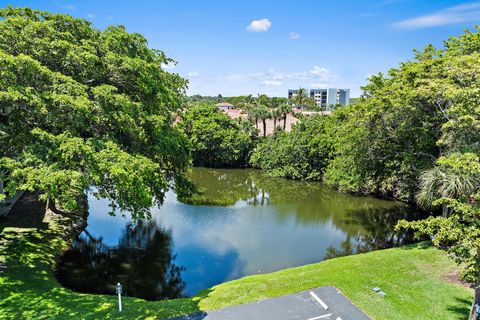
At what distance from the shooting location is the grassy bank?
35.9 ft

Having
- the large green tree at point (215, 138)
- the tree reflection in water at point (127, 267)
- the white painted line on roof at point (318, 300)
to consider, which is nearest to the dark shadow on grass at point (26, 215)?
the tree reflection in water at point (127, 267)

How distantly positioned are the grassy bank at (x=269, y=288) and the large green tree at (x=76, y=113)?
3.28 metres

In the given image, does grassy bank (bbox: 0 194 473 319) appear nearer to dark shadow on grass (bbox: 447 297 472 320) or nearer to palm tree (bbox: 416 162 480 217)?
dark shadow on grass (bbox: 447 297 472 320)

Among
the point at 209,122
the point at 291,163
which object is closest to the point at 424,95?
the point at 291,163

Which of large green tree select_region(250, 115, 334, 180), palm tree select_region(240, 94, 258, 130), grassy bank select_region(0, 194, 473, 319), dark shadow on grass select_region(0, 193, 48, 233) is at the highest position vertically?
palm tree select_region(240, 94, 258, 130)

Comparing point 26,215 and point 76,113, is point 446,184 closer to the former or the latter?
point 76,113

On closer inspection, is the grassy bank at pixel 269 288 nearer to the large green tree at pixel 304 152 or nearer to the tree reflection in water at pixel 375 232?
the tree reflection in water at pixel 375 232

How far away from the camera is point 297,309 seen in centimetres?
1109

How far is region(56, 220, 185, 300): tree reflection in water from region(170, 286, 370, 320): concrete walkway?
13.9ft

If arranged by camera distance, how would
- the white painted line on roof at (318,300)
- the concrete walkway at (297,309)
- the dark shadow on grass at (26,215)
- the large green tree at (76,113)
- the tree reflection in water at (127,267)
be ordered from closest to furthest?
1. the concrete walkway at (297,309)
2. the white painted line on roof at (318,300)
3. the large green tree at (76,113)
4. the tree reflection in water at (127,267)
5. the dark shadow on grass at (26,215)

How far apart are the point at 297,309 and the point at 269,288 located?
172cm

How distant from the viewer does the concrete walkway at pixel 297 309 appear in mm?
10648

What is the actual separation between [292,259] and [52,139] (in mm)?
12623

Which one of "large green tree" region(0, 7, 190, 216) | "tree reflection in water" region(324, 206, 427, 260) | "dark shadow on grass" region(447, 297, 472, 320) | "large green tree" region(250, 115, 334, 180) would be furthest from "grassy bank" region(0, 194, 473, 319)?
"large green tree" region(250, 115, 334, 180)
